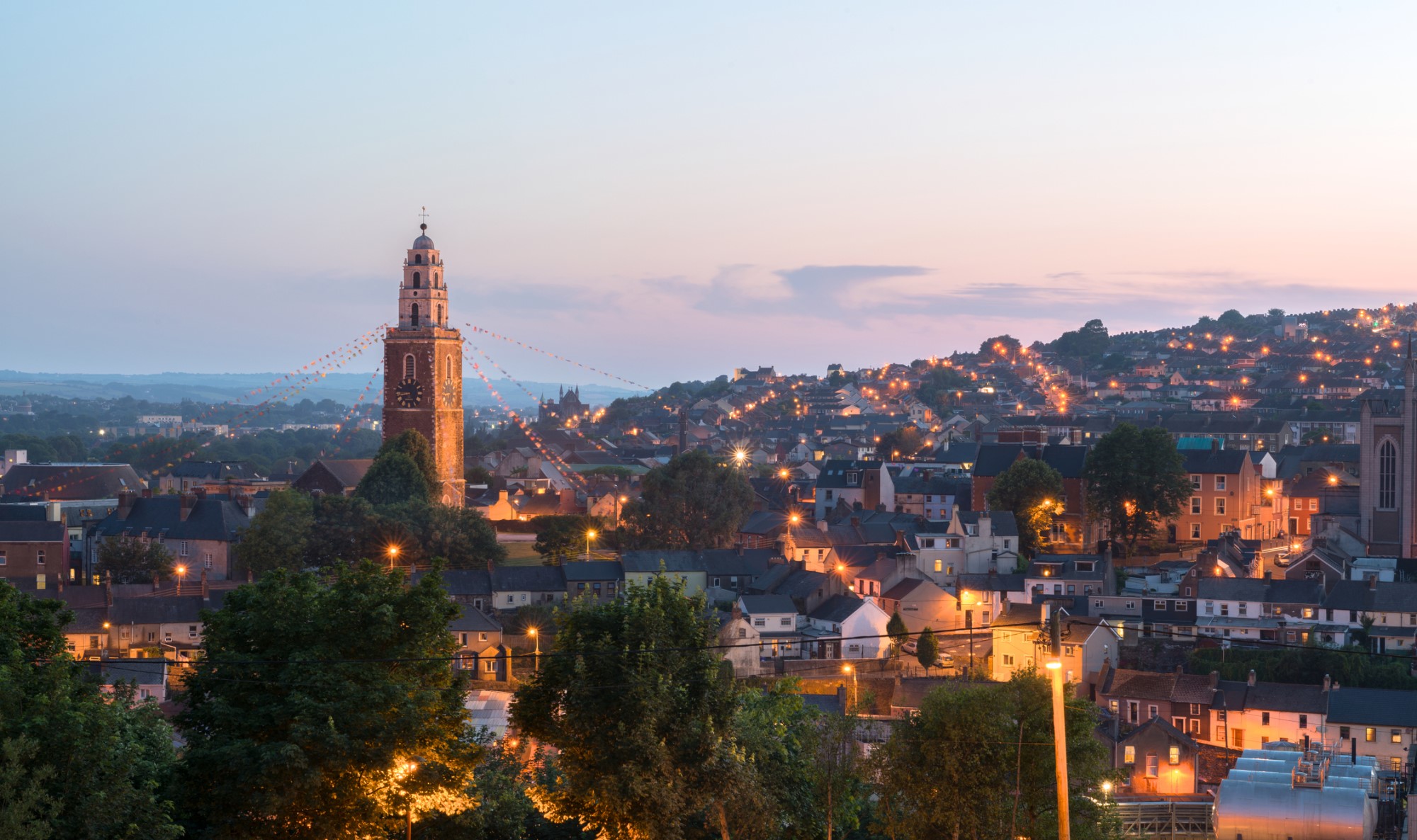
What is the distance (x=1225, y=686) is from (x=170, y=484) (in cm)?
7664

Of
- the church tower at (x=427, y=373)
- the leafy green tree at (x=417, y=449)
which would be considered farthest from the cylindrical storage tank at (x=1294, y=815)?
the church tower at (x=427, y=373)

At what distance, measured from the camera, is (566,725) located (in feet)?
69.8

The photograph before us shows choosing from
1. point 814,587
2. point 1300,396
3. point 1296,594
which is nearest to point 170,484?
point 814,587

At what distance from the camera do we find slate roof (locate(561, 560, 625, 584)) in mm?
57875

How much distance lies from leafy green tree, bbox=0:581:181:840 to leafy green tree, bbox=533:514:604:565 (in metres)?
45.8

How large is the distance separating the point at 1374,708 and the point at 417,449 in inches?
1702

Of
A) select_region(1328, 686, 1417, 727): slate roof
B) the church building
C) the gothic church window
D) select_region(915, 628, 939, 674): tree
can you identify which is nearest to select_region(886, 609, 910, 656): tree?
select_region(915, 628, 939, 674): tree

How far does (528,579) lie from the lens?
57.3 metres

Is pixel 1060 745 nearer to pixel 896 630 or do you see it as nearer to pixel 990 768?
pixel 990 768

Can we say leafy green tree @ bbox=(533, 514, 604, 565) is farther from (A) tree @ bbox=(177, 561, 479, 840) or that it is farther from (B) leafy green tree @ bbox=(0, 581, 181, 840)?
(B) leafy green tree @ bbox=(0, 581, 181, 840)

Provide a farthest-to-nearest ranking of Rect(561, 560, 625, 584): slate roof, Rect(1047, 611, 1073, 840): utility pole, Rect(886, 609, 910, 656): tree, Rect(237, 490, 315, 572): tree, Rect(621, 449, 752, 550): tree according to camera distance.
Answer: Rect(621, 449, 752, 550): tree, Rect(561, 560, 625, 584): slate roof, Rect(237, 490, 315, 572): tree, Rect(886, 609, 910, 656): tree, Rect(1047, 611, 1073, 840): utility pole

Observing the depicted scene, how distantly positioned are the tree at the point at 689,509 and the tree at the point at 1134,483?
51.4 ft

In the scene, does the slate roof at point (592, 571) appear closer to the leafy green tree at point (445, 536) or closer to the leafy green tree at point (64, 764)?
the leafy green tree at point (445, 536)

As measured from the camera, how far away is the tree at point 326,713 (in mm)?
19094
